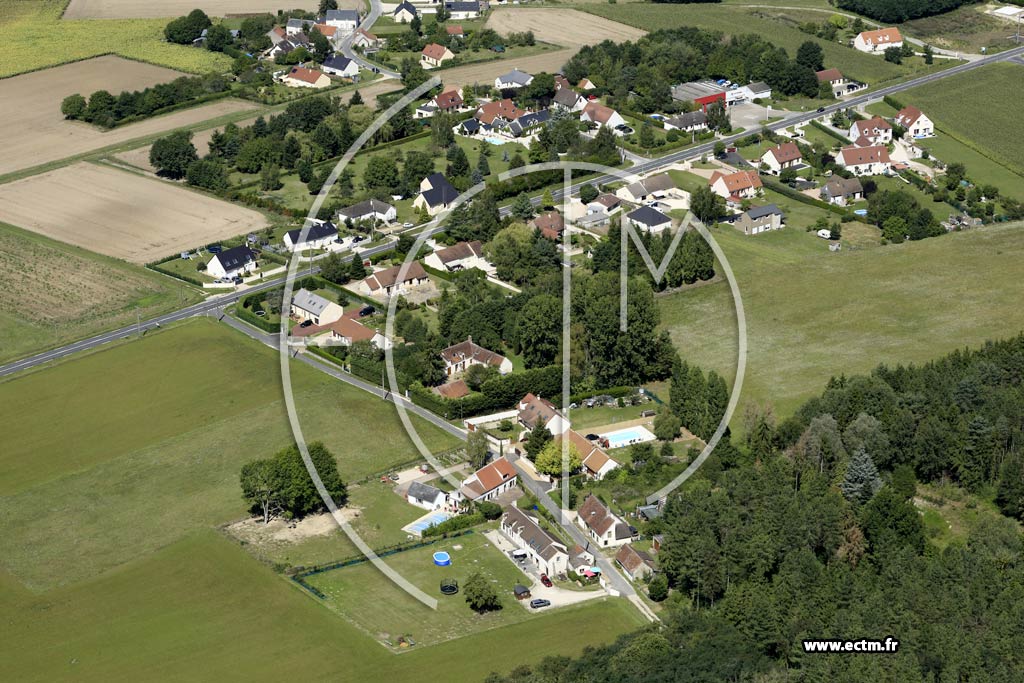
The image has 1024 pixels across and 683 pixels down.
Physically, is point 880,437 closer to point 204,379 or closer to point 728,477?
point 728,477

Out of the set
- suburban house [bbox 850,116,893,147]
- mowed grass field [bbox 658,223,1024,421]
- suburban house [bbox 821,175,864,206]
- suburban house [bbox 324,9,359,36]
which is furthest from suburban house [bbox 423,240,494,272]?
suburban house [bbox 324,9,359,36]

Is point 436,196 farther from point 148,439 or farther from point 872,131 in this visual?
point 872,131

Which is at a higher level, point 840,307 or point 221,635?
point 840,307

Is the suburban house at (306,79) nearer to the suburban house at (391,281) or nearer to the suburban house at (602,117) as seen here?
the suburban house at (602,117)

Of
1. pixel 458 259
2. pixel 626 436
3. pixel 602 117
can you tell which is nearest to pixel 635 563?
pixel 626 436
